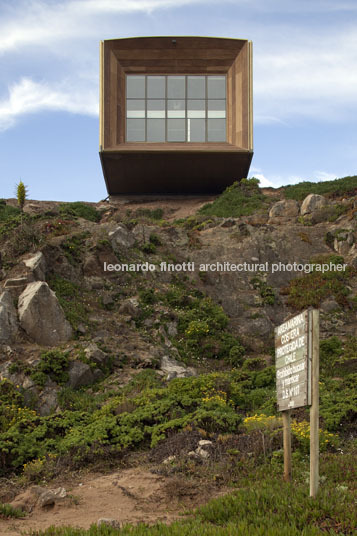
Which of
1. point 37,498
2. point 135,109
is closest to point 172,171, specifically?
point 135,109

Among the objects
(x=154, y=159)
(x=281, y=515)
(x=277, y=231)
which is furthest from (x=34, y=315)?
(x=154, y=159)

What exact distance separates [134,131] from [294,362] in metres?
34.3

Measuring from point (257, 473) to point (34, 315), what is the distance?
1097 cm

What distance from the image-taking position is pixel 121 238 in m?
26.0

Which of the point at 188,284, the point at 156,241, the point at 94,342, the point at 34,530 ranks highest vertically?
the point at 156,241

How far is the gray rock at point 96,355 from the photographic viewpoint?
1727 centimetres

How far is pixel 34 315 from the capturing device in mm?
Answer: 18203

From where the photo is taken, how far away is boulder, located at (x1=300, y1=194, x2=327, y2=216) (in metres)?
34.2

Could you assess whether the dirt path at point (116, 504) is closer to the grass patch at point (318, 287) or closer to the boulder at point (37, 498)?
the boulder at point (37, 498)

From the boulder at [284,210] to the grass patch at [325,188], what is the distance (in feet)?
10.0

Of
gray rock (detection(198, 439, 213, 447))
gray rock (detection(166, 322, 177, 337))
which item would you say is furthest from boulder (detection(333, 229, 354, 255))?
gray rock (detection(198, 439, 213, 447))

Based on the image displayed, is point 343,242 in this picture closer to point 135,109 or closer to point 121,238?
point 121,238

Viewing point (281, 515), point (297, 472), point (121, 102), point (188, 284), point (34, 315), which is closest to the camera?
point (281, 515)

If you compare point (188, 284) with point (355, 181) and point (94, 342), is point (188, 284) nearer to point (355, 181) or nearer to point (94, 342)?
point (94, 342)
